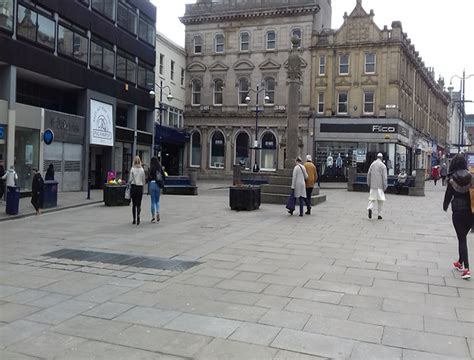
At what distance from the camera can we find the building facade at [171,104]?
43.7 m

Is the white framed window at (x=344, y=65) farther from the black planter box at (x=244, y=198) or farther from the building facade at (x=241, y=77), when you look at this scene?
the black planter box at (x=244, y=198)

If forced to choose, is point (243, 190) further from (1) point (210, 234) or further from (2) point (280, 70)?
(2) point (280, 70)

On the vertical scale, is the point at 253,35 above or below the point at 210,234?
above

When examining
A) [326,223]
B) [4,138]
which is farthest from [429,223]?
[4,138]

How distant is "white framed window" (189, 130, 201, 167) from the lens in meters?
50.0

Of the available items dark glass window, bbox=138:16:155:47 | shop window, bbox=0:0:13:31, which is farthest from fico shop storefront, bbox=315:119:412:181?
shop window, bbox=0:0:13:31

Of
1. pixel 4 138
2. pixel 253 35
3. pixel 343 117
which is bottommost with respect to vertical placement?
pixel 4 138

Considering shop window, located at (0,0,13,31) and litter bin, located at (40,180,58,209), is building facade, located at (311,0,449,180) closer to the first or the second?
shop window, located at (0,0,13,31)

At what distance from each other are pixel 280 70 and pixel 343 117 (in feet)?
25.5

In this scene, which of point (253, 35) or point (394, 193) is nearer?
point (394, 193)

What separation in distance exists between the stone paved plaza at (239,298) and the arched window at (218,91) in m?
39.3

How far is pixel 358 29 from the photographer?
44.6 meters

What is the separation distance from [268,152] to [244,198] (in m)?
31.7

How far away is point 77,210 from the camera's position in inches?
663
